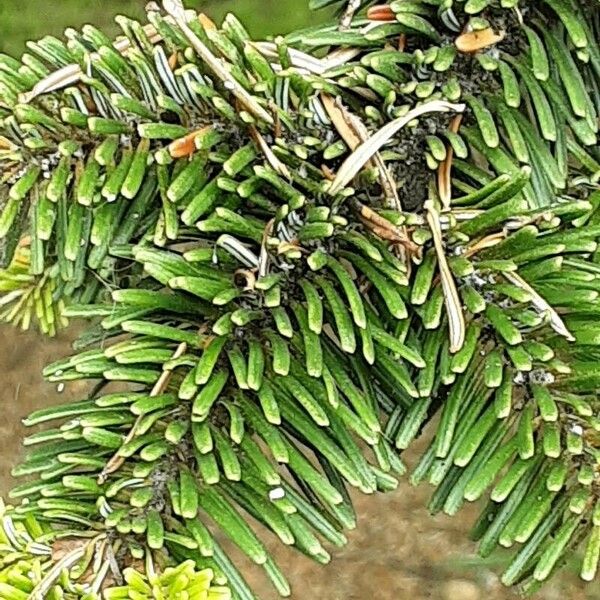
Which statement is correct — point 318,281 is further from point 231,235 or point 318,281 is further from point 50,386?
point 50,386

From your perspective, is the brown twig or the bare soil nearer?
the brown twig

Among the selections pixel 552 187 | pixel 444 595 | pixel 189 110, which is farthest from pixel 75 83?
pixel 444 595

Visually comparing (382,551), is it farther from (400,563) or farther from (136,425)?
(136,425)

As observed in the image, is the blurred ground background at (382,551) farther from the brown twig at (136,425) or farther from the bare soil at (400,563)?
the brown twig at (136,425)

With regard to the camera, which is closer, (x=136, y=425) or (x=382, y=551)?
(x=136, y=425)

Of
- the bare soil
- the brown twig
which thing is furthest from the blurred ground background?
the brown twig

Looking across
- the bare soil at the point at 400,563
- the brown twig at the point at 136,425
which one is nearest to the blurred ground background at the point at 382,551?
the bare soil at the point at 400,563

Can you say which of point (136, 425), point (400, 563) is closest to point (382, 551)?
point (400, 563)

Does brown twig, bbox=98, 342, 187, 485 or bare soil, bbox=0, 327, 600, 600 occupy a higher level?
brown twig, bbox=98, 342, 187, 485

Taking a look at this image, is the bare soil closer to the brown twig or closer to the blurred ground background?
the blurred ground background
